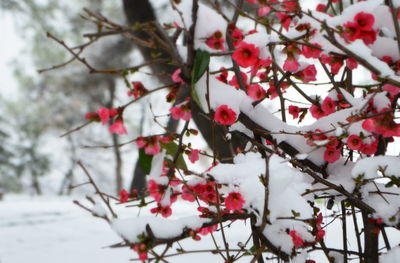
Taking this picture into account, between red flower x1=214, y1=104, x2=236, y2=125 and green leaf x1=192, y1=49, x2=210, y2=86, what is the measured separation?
16 centimetres

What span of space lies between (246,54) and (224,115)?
155 millimetres

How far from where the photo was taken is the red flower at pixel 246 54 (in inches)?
33.6

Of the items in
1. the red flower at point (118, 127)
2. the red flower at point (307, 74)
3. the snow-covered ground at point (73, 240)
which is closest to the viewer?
the red flower at point (118, 127)

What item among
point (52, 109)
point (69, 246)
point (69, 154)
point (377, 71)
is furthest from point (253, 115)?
point (69, 154)

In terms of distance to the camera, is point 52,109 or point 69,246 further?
point 52,109

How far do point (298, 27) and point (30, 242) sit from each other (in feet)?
8.57

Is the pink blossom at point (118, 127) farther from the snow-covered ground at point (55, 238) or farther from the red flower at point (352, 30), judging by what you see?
the snow-covered ground at point (55, 238)

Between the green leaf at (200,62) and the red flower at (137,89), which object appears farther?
the red flower at (137,89)

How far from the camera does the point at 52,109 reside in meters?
13.1

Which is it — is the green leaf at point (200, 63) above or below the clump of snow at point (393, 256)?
above

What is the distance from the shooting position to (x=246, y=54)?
86 centimetres

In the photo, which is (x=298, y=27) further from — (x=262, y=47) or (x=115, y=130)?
(x=115, y=130)

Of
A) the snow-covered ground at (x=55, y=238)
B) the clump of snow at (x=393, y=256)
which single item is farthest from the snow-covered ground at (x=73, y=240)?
the clump of snow at (x=393, y=256)

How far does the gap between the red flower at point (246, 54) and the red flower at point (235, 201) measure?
0.30 m
